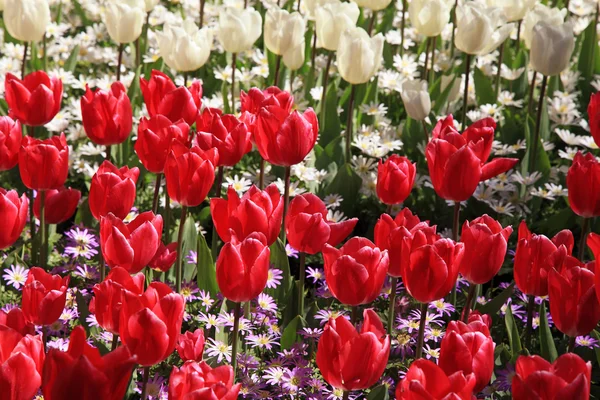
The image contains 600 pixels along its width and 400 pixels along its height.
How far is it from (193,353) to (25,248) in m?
1.55

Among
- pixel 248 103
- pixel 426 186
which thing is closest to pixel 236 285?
pixel 248 103

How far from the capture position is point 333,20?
3879mm

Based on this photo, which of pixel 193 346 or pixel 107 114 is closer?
pixel 193 346

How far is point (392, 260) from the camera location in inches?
90.6

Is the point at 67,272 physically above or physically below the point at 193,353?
below

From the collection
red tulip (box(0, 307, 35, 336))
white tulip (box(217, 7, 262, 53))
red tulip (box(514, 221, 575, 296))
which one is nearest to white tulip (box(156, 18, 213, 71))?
white tulip (box(217, 7, 262, 53))

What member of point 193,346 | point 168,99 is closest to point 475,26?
point 168,99

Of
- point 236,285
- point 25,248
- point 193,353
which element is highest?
point 236,285

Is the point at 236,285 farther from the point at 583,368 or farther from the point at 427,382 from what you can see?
the point at 583,368

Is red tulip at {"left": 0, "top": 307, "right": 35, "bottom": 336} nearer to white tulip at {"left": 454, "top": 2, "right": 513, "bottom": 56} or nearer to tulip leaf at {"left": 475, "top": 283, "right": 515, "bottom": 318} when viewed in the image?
tulip leaf at {"left": 475, "top": 283, "right": 515, "bottom": 318}

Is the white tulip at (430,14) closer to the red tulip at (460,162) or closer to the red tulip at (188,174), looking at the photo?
the red tulip at (460,162)

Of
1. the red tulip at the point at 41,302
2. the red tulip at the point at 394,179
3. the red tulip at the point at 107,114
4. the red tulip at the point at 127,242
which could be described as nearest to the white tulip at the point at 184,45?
the red tulip at the point at 107,114

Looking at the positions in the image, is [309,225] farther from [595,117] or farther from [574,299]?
[595,117]

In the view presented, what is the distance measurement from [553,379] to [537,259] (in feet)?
2.21
